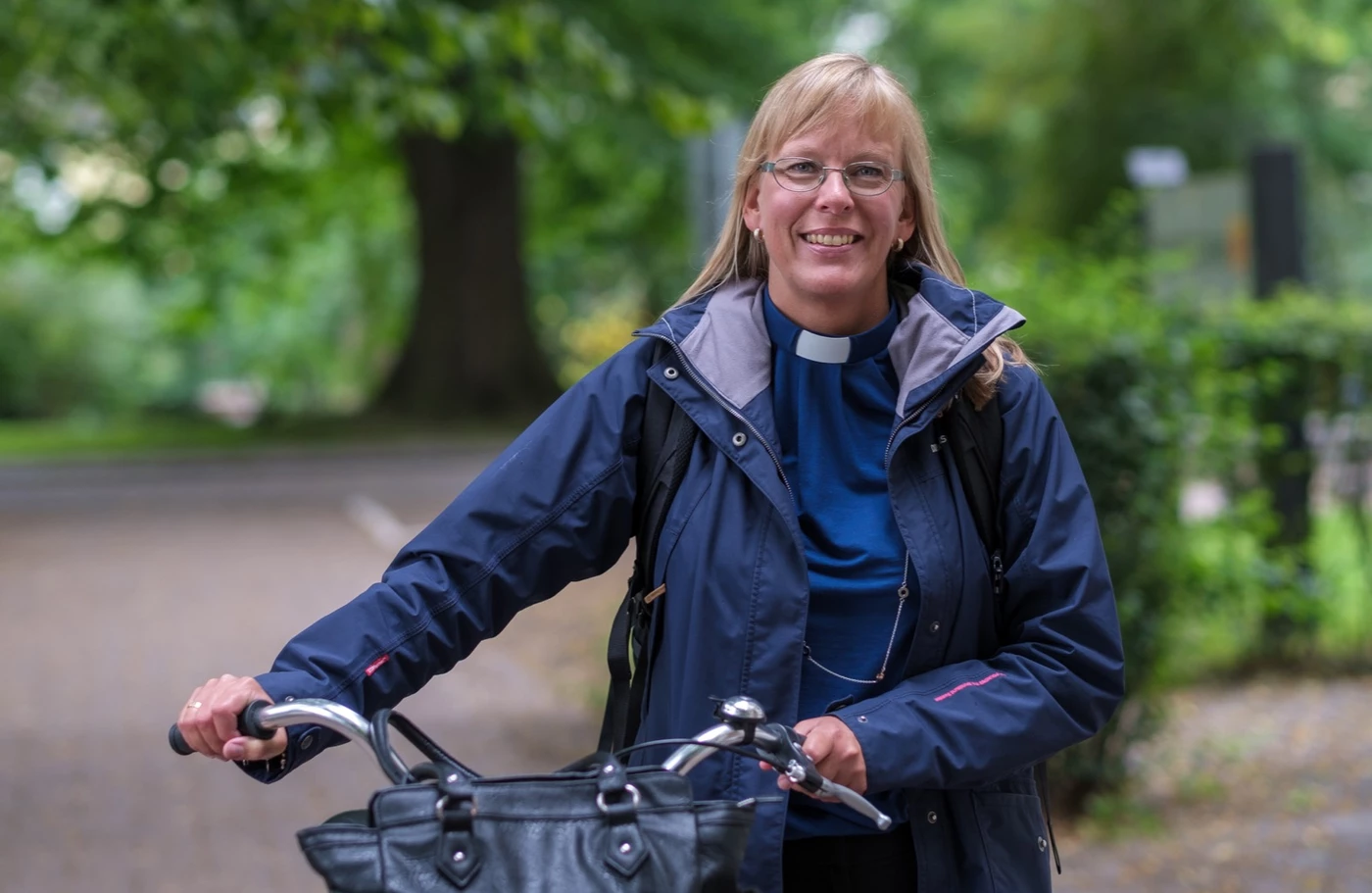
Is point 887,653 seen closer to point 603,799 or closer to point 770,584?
point 770,584

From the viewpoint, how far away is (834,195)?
245cm

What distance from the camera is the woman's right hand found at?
2156 millimetres

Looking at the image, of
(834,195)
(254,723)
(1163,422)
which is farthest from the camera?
(1163,422)

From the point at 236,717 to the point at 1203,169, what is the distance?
26.2 m

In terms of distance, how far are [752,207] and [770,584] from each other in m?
0.60

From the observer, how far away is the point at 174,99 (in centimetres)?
959

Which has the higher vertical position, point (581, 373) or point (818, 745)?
point (581, 373)

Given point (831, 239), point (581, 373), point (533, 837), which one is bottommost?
point (533, 837)

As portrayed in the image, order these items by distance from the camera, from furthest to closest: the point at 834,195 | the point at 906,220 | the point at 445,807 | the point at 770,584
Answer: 1. the point at 906,220
2. the point at 834,195
3. the point at 770,584
4. the point at 445,807

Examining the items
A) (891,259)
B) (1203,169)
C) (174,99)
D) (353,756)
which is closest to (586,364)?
(174,99)

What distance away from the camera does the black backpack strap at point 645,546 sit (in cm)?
246

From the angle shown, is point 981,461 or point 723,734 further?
point 981,461

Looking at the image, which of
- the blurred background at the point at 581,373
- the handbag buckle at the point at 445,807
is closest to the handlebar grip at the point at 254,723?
the handbag buckle at the point at 445,807

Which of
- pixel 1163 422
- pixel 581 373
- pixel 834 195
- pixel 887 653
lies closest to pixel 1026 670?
pixel 887 653
